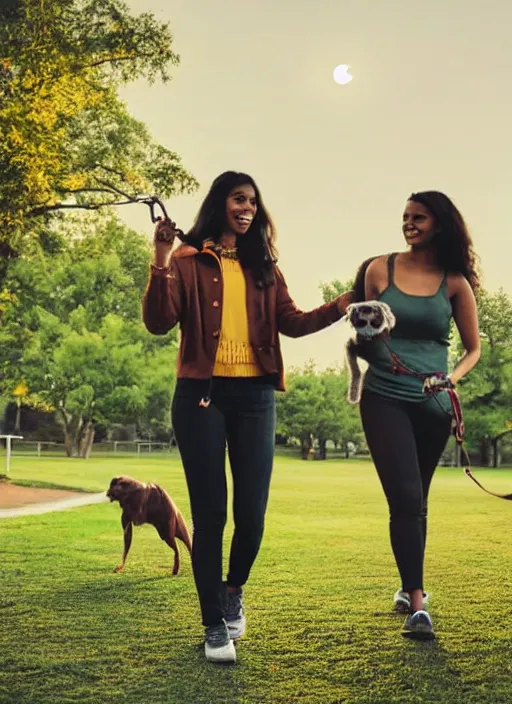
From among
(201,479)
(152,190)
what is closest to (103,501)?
(152,190)

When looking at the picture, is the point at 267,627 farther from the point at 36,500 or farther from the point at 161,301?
the point at 36,500

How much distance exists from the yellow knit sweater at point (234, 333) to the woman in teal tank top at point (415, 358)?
0.37m

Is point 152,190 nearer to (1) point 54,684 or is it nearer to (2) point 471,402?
(1) point 54,684

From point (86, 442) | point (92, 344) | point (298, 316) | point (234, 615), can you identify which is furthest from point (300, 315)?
point (86, 442)

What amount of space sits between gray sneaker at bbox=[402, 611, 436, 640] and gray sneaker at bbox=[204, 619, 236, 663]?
1.72 ft

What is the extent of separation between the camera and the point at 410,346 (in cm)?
240

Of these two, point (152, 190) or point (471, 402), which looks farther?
point (471, 402)

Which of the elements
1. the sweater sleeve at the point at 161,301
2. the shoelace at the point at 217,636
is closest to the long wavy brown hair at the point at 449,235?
the sweater sleeve at the point at 161,301

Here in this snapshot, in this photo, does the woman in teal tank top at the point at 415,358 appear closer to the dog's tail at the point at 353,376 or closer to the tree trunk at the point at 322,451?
the dog's tail at the point at 353,376

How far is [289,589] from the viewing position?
3477 mm

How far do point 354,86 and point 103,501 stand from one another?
5105 mm

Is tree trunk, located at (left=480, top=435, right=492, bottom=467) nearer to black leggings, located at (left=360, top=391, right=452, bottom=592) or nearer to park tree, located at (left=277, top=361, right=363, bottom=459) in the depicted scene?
park tree, located at (left=277, top=361, right=363, bottom=459)

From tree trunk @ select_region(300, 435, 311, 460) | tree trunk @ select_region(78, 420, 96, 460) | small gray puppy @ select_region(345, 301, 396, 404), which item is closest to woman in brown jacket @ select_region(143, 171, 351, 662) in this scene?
small gray puppy @ select_region(345, 301, 396, 404)

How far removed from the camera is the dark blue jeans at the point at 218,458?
7.20 feet
